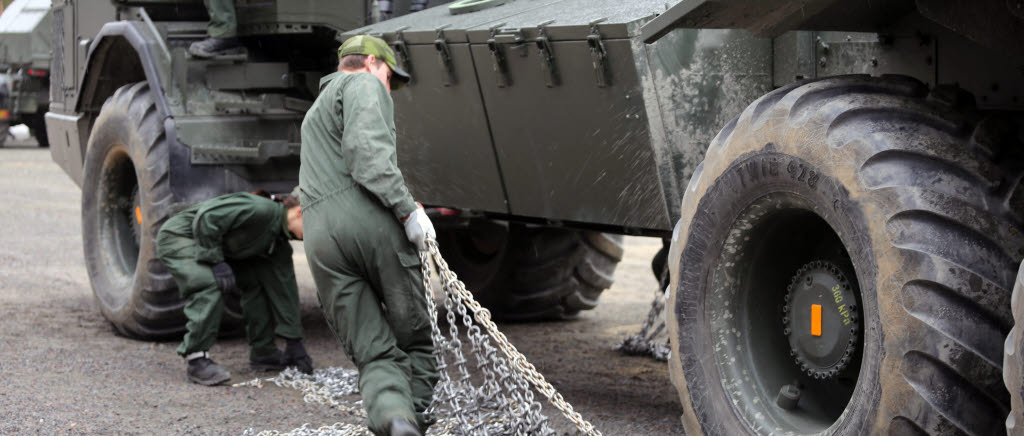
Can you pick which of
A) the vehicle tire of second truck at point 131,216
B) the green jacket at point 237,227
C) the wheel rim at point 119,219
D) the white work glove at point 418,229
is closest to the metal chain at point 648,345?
the green jacket at point 237,227

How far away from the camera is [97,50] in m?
7.87

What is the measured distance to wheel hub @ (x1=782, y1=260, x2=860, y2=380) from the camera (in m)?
3.87

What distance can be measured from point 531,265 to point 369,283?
324 cm

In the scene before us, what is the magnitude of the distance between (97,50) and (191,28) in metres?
0.70

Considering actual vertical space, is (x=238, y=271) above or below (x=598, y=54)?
below

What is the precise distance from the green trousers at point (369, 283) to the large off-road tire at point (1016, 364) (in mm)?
2379

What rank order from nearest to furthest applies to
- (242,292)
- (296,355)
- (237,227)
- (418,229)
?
1. (418,229)
2. (237,227)
3. (296,355)
4. (242,292)

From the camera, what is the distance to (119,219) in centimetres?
827

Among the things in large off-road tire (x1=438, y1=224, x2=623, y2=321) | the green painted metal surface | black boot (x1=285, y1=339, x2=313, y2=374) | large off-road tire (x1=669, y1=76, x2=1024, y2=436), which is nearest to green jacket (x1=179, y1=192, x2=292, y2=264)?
black boot (x1=285, y1=339, x2=313, y2=374)

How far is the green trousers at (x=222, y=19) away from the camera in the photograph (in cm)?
717

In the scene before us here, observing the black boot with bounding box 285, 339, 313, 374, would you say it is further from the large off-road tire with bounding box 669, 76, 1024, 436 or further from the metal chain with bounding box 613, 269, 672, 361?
the large off-road tire with bounding box 669, 76, 1024, 436

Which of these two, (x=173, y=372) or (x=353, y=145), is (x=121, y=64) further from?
(x=353, y=145)

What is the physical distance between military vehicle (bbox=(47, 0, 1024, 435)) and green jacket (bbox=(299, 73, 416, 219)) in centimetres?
78

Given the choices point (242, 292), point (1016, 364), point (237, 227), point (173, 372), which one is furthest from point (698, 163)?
point (173, 372)
